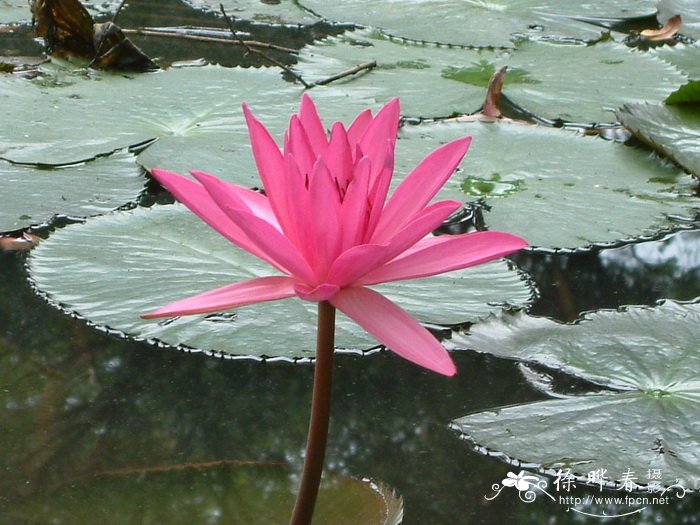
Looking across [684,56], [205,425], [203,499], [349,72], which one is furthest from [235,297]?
[684,56]

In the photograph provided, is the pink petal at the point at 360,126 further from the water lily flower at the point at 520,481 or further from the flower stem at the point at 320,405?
the water lily flower at the point at 520,481

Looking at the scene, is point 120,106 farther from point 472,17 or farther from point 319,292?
point 319,292

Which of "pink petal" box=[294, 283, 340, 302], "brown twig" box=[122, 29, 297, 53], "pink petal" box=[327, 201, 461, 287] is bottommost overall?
"brown twig" box=[122, 29, 297, 53]

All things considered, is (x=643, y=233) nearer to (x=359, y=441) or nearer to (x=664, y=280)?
(x=664, y=280)

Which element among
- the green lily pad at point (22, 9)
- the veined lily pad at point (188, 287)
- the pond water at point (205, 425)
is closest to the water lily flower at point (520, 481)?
the pond water at point (205, 425)

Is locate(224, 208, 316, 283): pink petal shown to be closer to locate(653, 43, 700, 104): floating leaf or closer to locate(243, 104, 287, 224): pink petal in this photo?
locate(243, 104, 287, 224): pink petal

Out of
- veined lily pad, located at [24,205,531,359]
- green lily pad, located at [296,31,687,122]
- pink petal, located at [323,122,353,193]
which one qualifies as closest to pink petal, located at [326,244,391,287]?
pink petal, located at [323,122,353,193]
